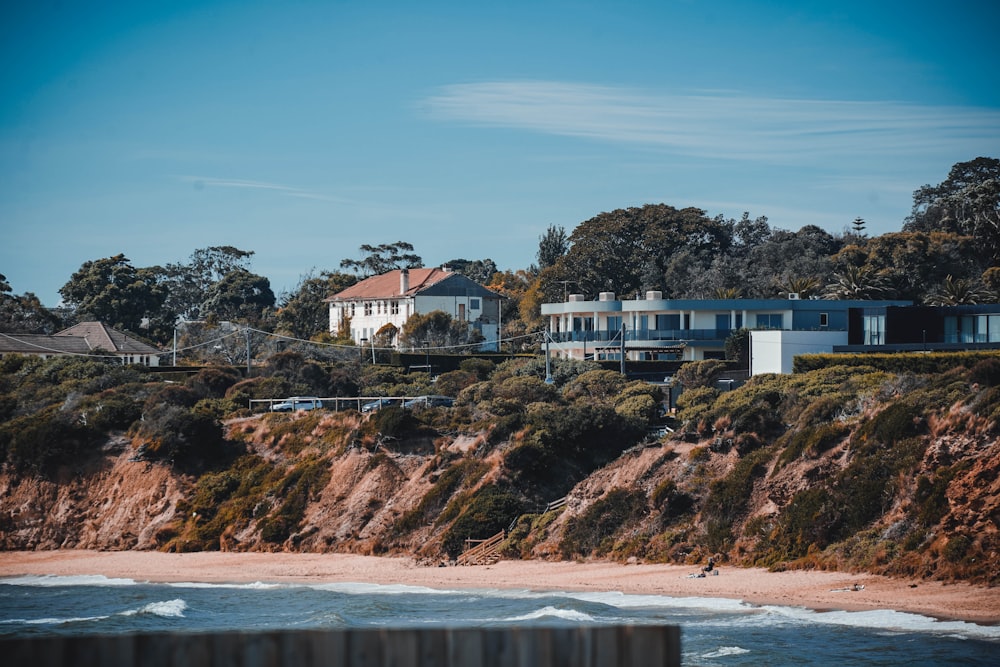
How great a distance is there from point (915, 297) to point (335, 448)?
140ft

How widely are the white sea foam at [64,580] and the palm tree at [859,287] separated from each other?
44.6 meters

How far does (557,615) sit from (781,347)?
2482 cm

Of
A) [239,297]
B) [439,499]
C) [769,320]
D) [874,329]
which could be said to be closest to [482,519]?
[439,499]

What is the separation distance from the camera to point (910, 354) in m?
48.0

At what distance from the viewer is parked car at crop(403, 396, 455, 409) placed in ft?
186

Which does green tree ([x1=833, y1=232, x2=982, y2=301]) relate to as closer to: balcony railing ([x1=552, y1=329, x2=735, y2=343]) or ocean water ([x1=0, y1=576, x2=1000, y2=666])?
balcony railing ([x1=552, y1=329, x2=735, y2=343])

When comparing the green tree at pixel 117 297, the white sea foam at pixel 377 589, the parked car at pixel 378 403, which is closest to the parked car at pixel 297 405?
the parked car at pixel 378 403

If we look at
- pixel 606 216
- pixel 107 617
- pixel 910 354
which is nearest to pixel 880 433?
pixel 910 354

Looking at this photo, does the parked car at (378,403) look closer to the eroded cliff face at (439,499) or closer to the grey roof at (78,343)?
the eroded cliff face at (439,499)

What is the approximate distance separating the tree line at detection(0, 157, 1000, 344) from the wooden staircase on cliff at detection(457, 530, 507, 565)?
111 ft

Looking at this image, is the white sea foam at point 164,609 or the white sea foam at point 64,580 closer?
the white sea foam at point 164,609

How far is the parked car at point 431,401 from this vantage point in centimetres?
5662

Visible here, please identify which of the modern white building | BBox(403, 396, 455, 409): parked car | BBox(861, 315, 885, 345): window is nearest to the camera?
BBox(861, 315, 885, 345): window

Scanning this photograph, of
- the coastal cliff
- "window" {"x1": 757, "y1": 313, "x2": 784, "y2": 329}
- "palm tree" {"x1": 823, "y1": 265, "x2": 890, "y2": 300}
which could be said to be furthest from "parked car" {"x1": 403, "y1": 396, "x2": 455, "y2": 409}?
"palm tree" {"x1": 823, "y1": 265, "x2": 890, "y2": 300}
